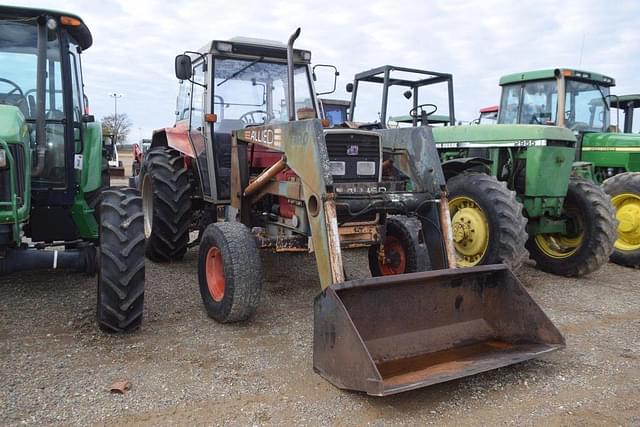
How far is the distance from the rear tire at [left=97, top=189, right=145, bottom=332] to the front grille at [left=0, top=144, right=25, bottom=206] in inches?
21.3

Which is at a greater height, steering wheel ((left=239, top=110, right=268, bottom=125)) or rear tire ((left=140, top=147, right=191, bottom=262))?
steering wheel ((left=239, top=110, right=268, bottom=125))

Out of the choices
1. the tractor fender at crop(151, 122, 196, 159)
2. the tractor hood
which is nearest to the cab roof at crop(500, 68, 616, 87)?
the tractor hood

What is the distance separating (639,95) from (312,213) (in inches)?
343

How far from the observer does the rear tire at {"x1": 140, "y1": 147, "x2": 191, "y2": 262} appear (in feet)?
18.9

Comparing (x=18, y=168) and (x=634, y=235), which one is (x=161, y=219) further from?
(x=634, y=235)

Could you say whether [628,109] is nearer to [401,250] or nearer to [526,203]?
[526,203]

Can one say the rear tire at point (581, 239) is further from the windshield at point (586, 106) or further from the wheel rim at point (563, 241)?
the windshield at point (586, 106)

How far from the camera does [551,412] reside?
293cm

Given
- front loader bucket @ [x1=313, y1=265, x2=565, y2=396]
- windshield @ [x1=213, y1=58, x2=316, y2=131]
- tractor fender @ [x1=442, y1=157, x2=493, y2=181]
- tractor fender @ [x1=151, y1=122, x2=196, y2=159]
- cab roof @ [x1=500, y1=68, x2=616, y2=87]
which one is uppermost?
cab roof @ [x1=500, y1=68, x2=616, y2=87]

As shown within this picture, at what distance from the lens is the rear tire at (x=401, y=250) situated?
4.50 metres

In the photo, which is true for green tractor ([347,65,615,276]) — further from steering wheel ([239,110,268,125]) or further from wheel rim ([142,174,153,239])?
wheel rim ([142,174,153,239])

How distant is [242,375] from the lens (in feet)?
10.9

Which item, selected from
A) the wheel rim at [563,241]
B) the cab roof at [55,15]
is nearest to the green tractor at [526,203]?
the wheel rim at [563,241]

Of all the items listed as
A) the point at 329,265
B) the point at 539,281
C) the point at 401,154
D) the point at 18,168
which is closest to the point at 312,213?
the point at 329,265
